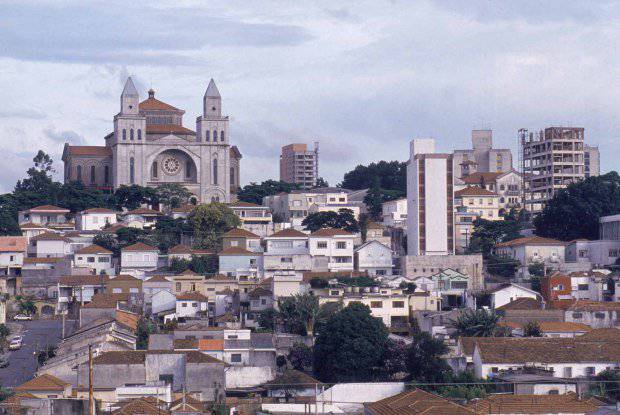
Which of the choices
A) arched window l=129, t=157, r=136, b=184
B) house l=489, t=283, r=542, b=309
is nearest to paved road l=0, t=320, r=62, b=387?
house l=489, t=283, r=542, b=309

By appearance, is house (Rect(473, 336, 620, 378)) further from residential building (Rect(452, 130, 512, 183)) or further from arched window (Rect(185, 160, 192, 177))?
residential building (Rect(452, 130, 512, 183))

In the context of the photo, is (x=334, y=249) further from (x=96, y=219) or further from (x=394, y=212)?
(x=96, y=219)

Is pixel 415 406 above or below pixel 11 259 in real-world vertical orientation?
below

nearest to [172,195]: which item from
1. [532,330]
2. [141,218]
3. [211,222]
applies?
[141,218]

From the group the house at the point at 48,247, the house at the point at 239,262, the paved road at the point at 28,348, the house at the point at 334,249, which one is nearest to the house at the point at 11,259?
the house at the point at 48,247

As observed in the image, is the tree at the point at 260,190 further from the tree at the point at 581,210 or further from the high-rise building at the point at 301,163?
the high-rise building at the point at 301,163

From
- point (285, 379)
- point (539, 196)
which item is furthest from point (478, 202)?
point (285, 379)
